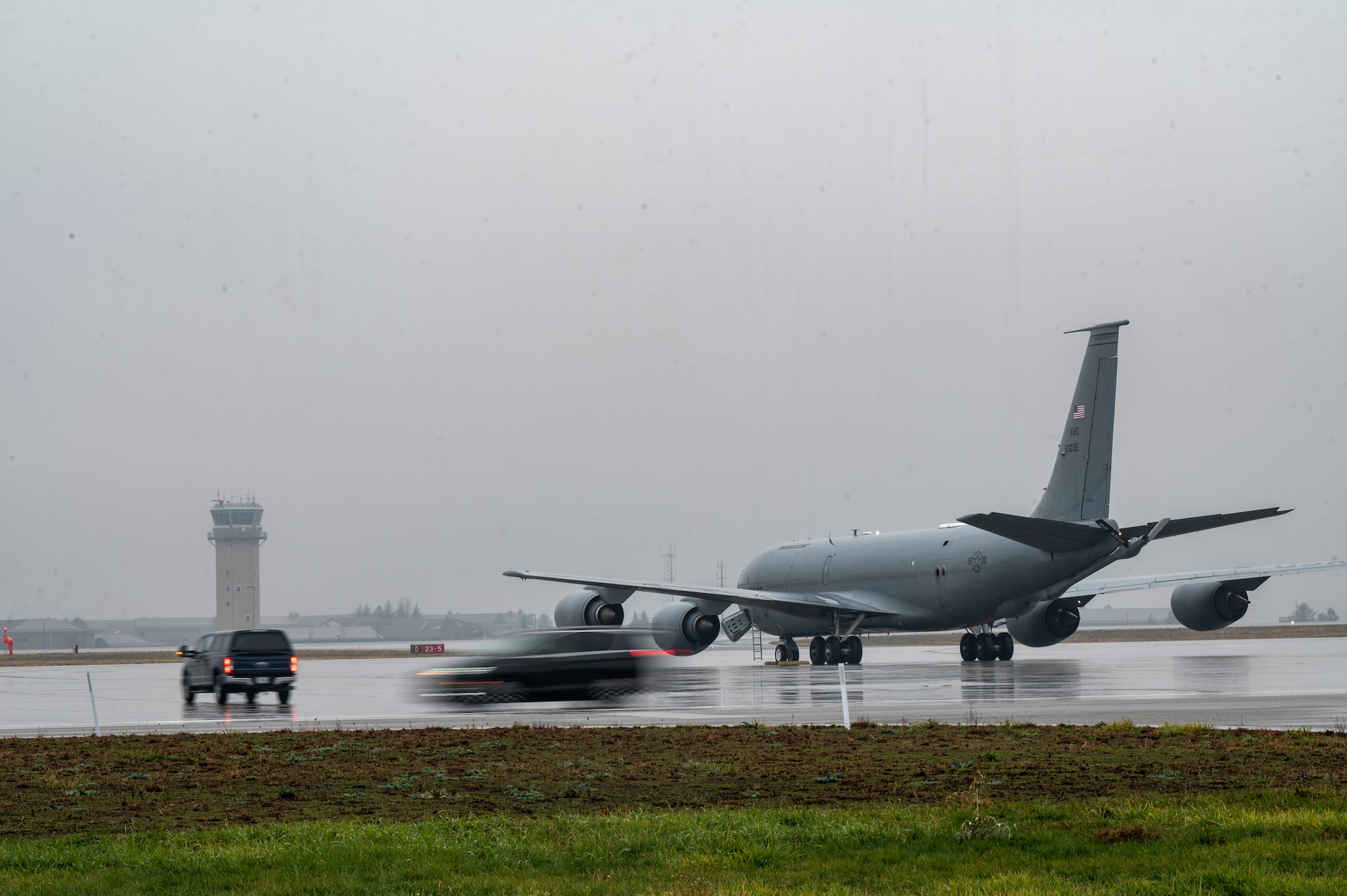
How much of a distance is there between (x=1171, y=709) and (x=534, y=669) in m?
10.5

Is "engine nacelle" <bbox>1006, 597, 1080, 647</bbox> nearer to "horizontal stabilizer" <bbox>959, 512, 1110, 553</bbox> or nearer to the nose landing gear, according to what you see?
the nose landing gear

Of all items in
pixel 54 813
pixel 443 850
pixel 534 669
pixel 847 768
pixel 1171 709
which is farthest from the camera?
pixel 534 669

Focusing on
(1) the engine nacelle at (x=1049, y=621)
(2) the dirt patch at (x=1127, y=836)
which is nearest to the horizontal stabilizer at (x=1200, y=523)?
(1) the engine nacelle at (x=1049, y=621)

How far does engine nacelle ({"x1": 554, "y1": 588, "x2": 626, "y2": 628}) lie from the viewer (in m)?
41.2

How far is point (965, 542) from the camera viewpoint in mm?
38750

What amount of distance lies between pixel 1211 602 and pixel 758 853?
37.3 meters

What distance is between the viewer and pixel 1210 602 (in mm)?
41875

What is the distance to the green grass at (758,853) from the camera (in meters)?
7.57

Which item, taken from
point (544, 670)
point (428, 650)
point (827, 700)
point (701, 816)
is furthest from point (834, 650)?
point (428, 650)

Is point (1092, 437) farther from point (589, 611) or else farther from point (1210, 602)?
point (589, 611)

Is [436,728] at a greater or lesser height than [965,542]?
lesser

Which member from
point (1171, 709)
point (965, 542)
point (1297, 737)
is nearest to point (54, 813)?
point (1297, 737)

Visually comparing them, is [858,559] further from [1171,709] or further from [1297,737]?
[1297,737]

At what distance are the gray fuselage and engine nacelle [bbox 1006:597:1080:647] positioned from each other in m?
2.64
